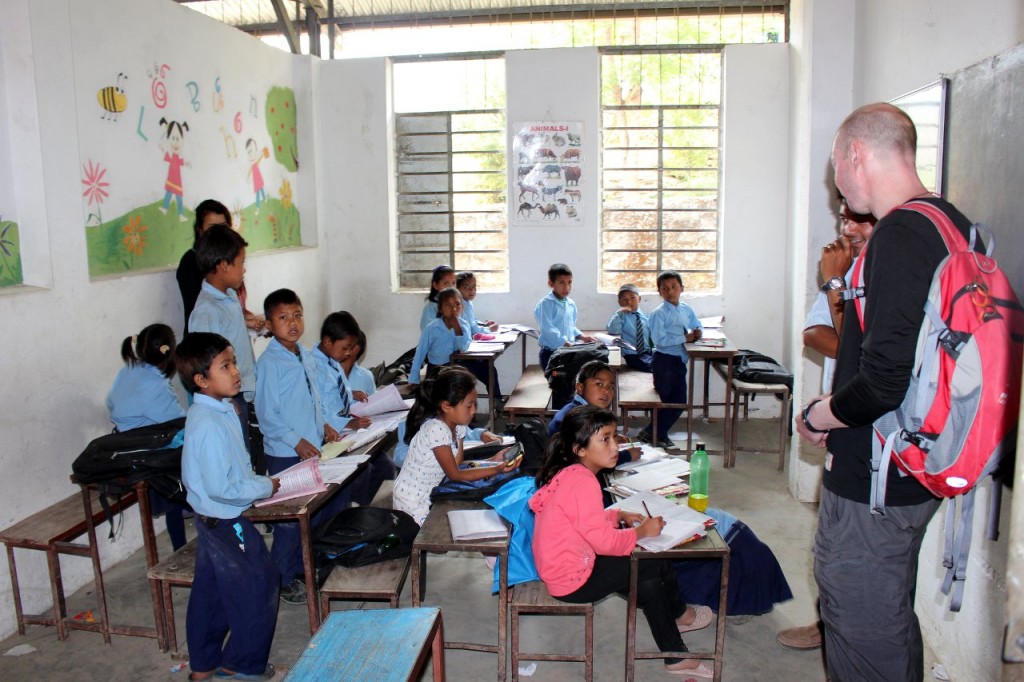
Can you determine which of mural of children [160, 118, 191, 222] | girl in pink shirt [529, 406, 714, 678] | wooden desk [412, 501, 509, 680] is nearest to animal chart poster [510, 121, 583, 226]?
mural of children [160, 118, 191, 222]

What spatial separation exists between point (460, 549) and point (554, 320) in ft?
13.1

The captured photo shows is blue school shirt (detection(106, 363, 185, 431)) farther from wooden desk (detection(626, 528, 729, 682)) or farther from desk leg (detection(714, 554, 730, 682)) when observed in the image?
desk leg (detection(714, 554, 730, 682))

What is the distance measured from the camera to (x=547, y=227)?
7262 millimetres

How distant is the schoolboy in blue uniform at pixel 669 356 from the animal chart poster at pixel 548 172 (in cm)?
131

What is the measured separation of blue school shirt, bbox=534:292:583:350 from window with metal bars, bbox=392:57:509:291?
789mm

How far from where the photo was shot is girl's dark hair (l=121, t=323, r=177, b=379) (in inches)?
152

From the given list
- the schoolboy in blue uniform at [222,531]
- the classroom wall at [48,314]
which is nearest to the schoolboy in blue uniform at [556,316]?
the classroom wall at [48,314]

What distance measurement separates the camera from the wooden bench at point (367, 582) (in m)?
2.95

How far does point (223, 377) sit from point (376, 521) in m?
0.83

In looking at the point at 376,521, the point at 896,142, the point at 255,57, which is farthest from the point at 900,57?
the point at 255,57

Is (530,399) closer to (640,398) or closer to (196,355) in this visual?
(640,398)

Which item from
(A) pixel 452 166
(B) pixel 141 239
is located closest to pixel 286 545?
(B) pixel 141 239

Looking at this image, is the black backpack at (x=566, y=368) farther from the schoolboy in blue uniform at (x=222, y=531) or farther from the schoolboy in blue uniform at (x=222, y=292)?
the schoolboy in blue uniform at (x=222, y=531)

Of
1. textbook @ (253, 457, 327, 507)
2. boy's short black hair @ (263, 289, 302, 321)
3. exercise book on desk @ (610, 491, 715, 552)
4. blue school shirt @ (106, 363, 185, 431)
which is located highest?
boy's short black hair @ (263, 289, 302, 321)
